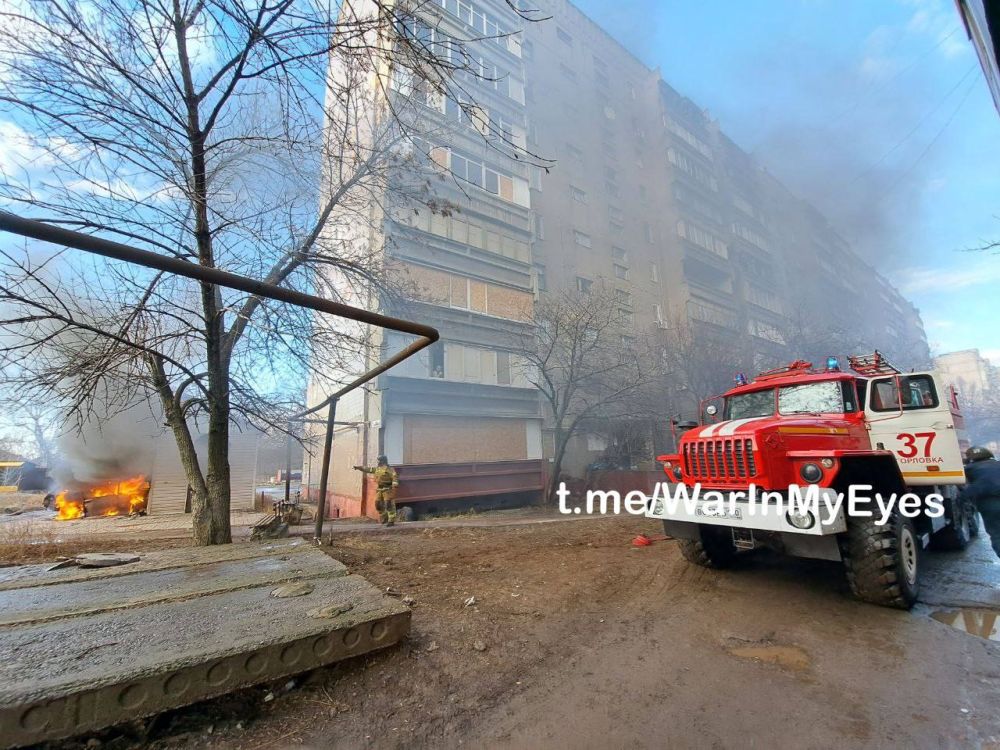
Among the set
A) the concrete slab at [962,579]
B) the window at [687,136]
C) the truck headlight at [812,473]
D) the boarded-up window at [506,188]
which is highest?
the window at [687,136]

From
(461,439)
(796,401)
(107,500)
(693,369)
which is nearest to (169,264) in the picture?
(796,401)

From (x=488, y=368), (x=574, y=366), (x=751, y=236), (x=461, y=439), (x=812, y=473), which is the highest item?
(x=751, y=236)

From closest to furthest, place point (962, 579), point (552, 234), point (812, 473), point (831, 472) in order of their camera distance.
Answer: point (831, 472) → point (812, 473) → point (962, 579) → point (552, 234)

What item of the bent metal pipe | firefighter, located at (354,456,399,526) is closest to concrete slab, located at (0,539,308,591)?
the bent metal pipe

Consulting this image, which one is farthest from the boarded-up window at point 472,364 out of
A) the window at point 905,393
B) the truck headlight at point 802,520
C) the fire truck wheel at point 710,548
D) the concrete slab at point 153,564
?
the truck headlight at point 802,520

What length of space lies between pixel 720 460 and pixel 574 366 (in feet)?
39.5

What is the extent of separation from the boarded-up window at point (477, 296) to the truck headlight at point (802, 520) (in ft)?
48.2

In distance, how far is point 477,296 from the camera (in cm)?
1794

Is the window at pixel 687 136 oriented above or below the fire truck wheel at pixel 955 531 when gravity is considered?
above

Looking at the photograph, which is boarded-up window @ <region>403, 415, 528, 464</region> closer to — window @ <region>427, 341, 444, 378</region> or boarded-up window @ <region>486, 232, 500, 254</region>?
window @ <region>427, 341, 444, 378</region>

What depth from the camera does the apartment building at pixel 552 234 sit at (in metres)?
15.3

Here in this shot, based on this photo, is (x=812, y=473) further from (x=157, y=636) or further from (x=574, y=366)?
(x=574, y=366)

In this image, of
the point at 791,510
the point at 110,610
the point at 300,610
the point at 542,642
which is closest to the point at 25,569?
the point at 110,610

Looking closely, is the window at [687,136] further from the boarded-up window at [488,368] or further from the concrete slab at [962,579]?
the concrete slab at [962,579]
